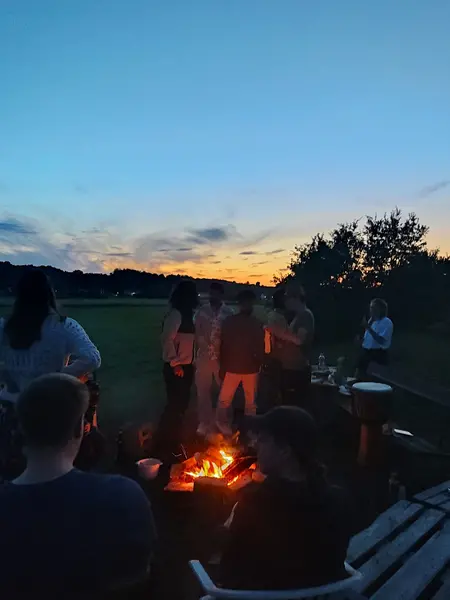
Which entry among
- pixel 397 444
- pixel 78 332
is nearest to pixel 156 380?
pixel 397 444

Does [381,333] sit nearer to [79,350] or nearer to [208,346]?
[208,346]

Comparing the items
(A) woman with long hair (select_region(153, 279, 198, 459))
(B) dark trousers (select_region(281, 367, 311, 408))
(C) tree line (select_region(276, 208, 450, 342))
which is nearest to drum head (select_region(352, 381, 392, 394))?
(B) dark trousers (select_region(281, 367, 311, 408))

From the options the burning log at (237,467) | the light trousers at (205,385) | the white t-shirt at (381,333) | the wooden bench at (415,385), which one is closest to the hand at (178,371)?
the light trousers at (205,385)

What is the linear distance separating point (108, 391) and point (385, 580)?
8.45m

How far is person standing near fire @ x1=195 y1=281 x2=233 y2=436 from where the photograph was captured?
682 centimetres

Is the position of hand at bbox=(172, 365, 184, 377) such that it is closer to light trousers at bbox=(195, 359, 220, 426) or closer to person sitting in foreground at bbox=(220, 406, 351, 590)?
light trousers at bbox=(195, 359, 220, 426)

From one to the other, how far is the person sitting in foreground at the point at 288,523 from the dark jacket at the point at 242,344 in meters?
4.04

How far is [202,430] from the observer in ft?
23.0

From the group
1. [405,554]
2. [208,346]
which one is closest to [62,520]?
[405,554]

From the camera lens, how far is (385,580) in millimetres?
3332

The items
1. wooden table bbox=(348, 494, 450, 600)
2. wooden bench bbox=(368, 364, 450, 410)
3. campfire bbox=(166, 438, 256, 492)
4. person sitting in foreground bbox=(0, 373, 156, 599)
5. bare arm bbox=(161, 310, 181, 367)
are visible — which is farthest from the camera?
bare arm bbox=(161, 310, 181, 367)

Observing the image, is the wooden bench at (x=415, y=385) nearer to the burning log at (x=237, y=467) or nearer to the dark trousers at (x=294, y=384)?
the dark trousers at (x=294, y=384)

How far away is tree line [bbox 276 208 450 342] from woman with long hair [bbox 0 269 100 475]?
16.7m

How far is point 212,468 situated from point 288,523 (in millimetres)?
2870
